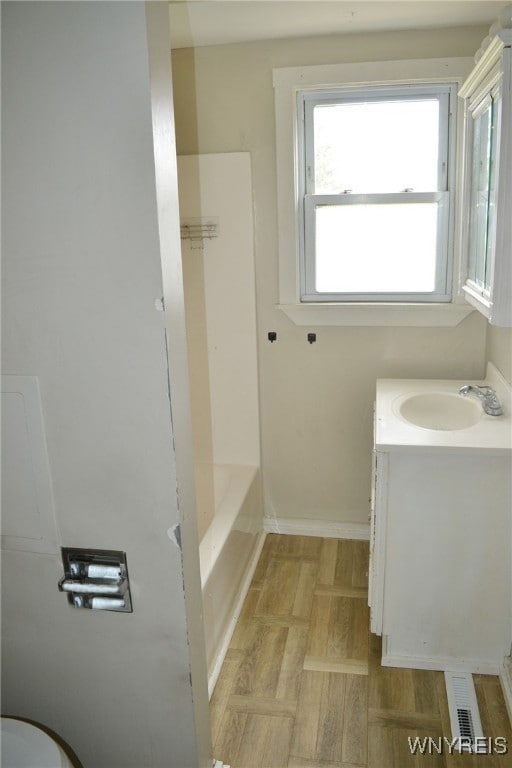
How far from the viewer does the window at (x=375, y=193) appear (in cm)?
261

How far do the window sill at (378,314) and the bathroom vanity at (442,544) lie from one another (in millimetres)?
551

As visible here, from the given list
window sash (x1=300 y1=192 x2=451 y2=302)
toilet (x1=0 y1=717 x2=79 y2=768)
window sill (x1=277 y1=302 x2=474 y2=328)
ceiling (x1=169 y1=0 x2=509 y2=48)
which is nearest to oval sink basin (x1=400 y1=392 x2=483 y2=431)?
window sill (x1=277 y1=302 x2=474 y2=328)

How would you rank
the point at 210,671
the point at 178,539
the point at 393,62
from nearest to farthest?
the point at 178,539
the point at 210,671
the point at 393,62

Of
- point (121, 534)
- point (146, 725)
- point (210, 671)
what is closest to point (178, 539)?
point (121, 534)

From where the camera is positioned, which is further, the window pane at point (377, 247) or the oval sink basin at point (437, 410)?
the window pane at point (377, 247)

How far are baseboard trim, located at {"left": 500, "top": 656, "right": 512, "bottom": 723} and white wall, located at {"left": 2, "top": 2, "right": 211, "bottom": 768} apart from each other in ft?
3.74

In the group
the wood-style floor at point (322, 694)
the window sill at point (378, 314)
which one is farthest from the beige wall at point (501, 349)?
the wood-style floor at point (322, 694)

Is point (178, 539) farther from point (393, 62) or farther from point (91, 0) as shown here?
point (393, 62)

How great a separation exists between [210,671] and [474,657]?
0.98m

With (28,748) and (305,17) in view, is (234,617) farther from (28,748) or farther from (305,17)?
(305,17)

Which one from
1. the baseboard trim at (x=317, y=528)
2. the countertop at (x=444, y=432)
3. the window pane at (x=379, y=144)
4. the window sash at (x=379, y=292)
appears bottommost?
the baseboard trim at (x=317, y=528)

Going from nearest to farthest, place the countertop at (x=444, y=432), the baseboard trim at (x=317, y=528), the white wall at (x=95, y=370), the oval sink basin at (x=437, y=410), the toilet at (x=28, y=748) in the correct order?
the white wall at (x=95, y=370)
the toilet at (x=28, y=748)
the countertop at (x=444, y=432)
the oval sink basin at (x=437, y=410)
the baseboard trim at (x=317, y=528)

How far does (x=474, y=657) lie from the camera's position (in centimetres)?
218
